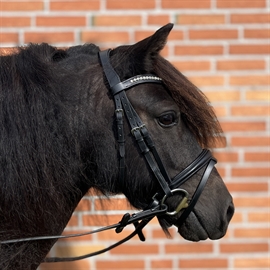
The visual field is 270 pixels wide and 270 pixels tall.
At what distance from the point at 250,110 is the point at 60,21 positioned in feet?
4.07

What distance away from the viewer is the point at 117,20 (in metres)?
2.52

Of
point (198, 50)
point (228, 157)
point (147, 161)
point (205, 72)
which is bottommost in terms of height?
point (228, 157)

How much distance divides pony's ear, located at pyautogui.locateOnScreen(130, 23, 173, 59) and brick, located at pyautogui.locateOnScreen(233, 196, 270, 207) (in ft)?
4.34

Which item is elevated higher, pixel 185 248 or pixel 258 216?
pixel 258 216

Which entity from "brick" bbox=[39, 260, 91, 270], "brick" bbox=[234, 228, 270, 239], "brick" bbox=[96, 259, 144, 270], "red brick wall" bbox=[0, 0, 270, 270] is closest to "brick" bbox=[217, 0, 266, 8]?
"red brick wall" bbox=[0, 0, 270, 270]

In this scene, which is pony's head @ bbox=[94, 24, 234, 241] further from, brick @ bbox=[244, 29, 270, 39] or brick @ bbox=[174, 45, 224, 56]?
brick @ bbox=[244, 29, 270, 39]

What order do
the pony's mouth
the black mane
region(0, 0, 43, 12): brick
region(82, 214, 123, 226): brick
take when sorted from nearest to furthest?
the black mane → the pony's mouth → region(82, 214, 123, 226): brick → region(0, 0, 43, 12): brick

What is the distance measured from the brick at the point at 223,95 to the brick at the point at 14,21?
114cm

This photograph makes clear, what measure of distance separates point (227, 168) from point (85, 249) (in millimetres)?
980

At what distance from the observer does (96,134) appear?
155cm

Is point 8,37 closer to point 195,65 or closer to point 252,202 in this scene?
point 195,65

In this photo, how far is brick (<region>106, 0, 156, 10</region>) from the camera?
2.52 m

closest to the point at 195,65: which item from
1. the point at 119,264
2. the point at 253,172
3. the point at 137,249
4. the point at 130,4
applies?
the point at 130,4

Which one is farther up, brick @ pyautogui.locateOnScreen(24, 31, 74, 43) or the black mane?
brick @ pyautogui.locateOnScreen(24, 31, 74, 43)
